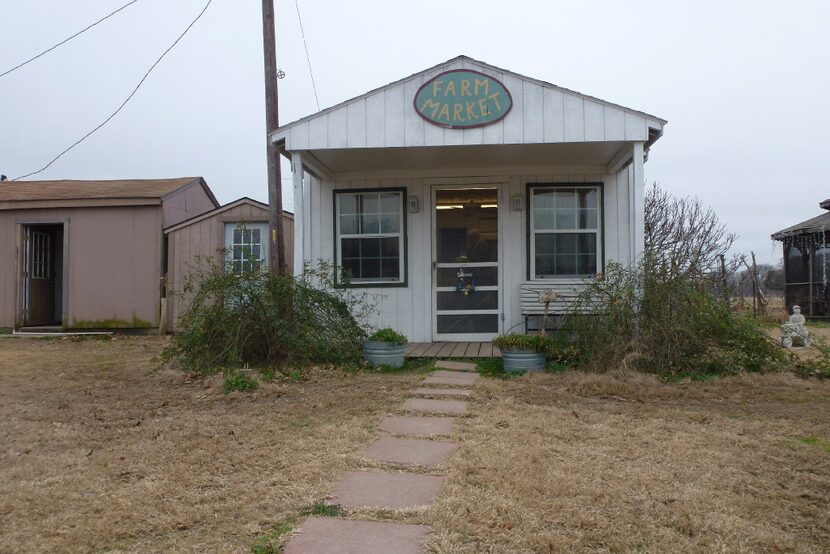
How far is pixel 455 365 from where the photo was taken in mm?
6613

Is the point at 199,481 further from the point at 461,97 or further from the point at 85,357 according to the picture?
the point at 85,357

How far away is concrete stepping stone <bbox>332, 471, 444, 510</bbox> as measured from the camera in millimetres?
2793

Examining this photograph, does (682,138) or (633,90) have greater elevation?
(633,90)

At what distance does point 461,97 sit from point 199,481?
4.85m

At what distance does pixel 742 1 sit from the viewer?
9852 mm

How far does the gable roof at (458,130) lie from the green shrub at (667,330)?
4.95 ft

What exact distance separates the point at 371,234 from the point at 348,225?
1.09ft

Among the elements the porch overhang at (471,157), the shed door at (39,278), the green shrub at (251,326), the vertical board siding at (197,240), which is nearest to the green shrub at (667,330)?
the porch overhang at (471,157)

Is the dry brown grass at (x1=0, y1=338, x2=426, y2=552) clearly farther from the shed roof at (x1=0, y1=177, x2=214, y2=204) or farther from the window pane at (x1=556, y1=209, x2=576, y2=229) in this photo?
the shed roof at (x1=0, y1=177, x2=214, y2=204)

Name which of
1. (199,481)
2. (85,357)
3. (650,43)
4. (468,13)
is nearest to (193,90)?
(468,13)

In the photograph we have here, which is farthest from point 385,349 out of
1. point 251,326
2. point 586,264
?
point 586,264

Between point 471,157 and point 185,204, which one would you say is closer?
point 471,157

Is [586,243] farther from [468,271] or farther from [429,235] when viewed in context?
[429,235]

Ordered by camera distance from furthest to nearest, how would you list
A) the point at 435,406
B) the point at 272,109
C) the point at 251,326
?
the point at 272,109 → the point at 251,326 → the point at 435,406
